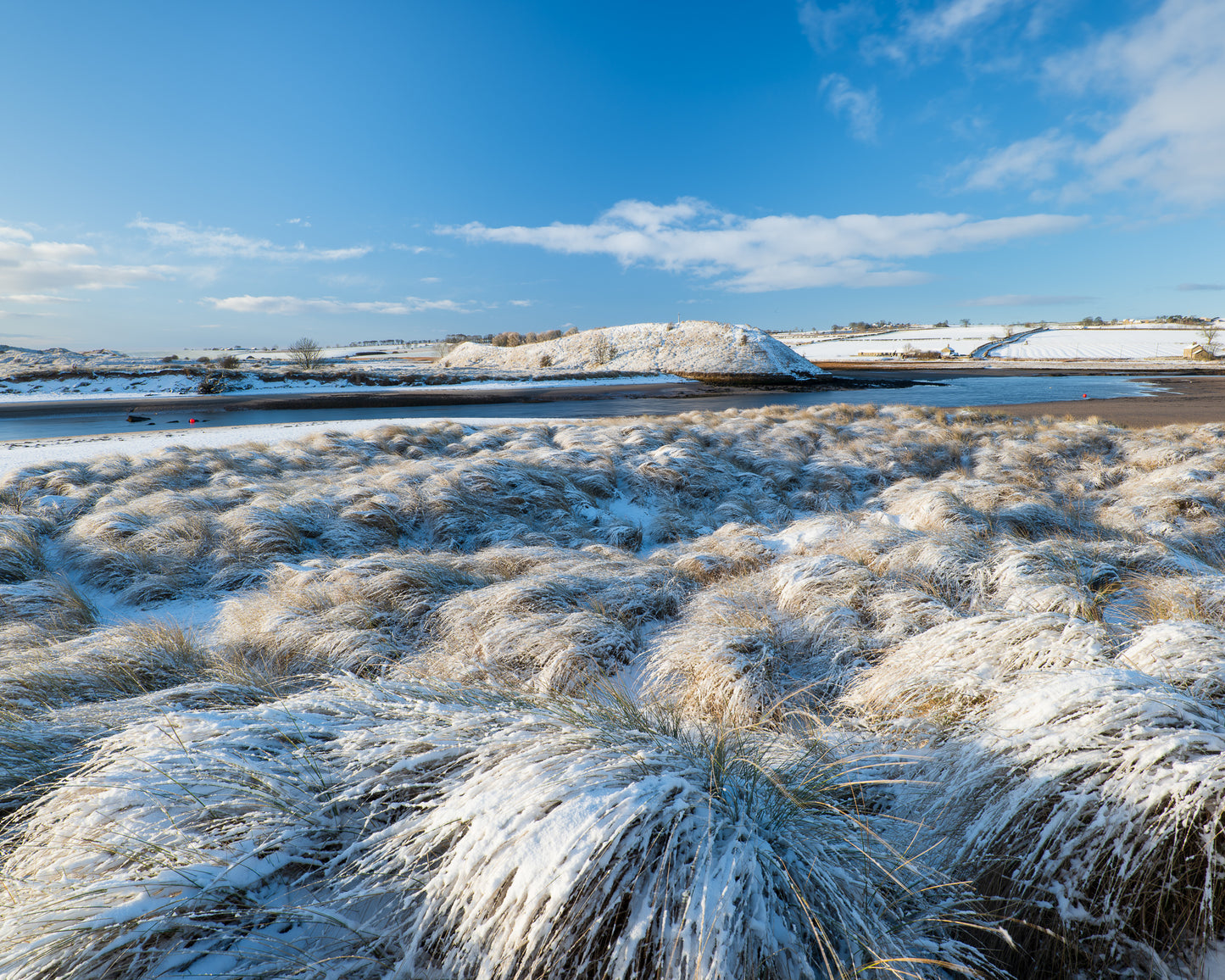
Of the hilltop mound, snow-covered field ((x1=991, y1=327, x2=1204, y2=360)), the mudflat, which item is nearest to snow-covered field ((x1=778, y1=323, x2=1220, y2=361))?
snow-covered field ((x1=991, y1=327, x2=1204, y2=360))

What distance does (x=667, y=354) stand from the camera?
5141 cm

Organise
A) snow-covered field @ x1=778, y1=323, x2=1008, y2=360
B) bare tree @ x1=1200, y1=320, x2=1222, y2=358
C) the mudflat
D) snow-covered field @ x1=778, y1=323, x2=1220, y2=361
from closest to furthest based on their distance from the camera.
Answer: the mudflat → bare tree @ x1=1200, y1=320, x2=1222, y2=358 → snow-covered field @ x1=778, y1=323, x2=1220, y2=361 → snow-covered field @ x1=778, y1=323, x2=1008, y2=360

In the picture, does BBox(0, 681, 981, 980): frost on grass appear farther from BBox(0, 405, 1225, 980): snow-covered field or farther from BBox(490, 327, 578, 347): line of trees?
BBox(490, 327, 578, 347): line of trees

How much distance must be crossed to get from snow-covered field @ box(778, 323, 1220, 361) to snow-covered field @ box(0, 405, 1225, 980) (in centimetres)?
7220

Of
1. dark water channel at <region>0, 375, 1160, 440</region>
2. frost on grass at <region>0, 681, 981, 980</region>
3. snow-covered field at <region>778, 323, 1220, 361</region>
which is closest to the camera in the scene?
frost on grass at <region>0, 681, 981, 980</region>

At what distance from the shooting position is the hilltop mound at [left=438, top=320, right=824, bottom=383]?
147 feet

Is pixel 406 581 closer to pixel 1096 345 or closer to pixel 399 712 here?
pixel 399 712

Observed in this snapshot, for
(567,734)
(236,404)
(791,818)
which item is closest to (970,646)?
(791,818)

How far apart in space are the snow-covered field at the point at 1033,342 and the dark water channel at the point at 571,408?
39.0 meters

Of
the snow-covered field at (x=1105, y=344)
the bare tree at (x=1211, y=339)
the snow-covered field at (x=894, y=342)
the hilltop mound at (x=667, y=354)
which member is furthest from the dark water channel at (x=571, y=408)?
the snow-covered field at (x=894, y=342)

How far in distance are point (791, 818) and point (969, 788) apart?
73cm

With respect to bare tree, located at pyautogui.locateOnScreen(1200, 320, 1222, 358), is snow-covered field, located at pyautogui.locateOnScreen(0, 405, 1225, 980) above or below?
below

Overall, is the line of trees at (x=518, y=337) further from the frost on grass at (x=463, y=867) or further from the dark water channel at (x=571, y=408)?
the frost on grass at (x=463, y=867)

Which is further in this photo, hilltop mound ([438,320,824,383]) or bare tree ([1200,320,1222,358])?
bare tree ([1200,320,1222,358])
